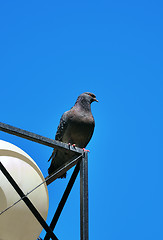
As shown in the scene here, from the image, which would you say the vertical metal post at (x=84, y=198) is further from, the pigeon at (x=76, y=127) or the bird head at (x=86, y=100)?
the bird head at (x=86, y=100)

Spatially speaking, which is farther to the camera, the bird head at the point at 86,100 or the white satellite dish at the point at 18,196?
the bird head at the point at 86,100

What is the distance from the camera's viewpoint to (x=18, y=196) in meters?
3.25

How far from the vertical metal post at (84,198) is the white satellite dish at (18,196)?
0.33m

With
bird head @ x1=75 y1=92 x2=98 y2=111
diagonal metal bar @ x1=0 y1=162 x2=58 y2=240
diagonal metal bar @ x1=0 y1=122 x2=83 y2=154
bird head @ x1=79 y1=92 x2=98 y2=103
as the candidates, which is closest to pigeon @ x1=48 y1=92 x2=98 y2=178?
bird head @ x1=75 y1=92 x2=98 y2=111

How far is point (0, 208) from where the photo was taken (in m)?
3.16

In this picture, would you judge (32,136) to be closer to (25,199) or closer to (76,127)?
(25,199)

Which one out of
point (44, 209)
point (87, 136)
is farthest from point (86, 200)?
point (87, 136)

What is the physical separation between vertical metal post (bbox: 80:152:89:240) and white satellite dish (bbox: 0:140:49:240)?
0.33 metres

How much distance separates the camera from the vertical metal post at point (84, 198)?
137 inches

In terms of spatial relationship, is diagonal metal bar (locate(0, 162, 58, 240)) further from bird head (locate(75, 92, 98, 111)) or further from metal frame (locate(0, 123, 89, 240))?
bird head (locate(75, 92, 98, 111))

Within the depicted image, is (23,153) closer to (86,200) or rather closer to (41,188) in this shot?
(41,188)

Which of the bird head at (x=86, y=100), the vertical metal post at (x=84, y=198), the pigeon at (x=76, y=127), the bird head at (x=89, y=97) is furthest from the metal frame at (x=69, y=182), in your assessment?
the bird head at (x=89, y=97)

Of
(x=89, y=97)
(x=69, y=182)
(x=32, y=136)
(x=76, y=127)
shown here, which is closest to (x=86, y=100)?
(x=89, y=97)

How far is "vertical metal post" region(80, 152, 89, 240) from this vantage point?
11.4 feet
